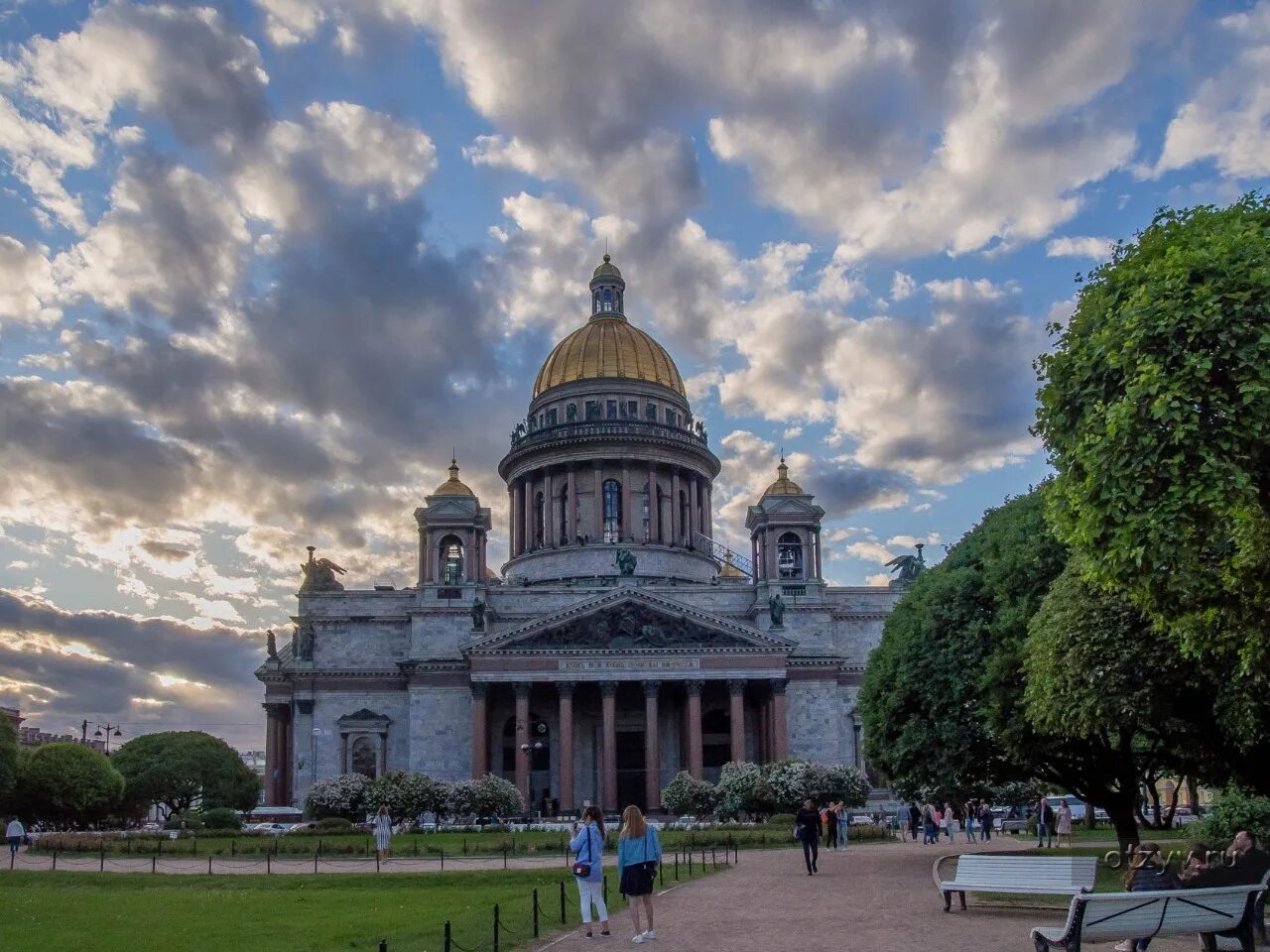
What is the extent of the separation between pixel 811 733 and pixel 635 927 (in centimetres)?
5980

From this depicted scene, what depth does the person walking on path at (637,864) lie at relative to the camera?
18.4 metres

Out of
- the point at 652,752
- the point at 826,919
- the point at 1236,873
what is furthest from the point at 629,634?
the point at 1236,873

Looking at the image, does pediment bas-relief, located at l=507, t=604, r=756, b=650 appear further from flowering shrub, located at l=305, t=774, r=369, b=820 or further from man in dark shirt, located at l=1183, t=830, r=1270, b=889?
man in dark shirt, located at l=1183, t=830, r=1270, b=889

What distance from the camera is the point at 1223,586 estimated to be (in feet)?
65.8

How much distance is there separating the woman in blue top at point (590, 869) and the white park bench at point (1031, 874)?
5.86 m

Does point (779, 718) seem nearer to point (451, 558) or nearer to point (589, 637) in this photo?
point (589, 637)

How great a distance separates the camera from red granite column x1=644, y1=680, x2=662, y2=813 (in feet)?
230

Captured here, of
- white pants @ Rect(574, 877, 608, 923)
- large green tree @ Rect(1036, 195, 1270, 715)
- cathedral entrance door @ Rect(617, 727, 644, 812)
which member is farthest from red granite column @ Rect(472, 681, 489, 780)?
large green tree @ Rect(1036, 195, 1270, 715)

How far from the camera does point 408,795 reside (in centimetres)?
6103

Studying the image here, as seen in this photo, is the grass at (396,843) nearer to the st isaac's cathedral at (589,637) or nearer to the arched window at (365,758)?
the st isaac's cathedral at (589,637)

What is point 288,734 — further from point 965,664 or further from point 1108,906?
point 1108,906

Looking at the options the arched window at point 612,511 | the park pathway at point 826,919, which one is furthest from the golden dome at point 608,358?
the park pathway at point 826,919

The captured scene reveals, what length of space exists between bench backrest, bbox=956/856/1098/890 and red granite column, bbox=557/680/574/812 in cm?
5107

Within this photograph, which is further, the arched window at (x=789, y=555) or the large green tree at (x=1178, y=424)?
the arched window at (x=789, y=555)
